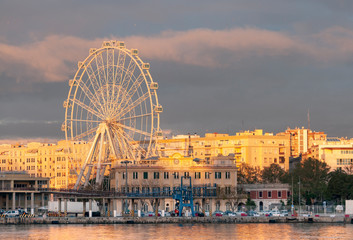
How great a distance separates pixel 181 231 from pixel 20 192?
48403mm

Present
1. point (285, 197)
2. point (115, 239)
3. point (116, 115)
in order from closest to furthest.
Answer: point (115, 239) → point (116, 115) → point (285, 197)

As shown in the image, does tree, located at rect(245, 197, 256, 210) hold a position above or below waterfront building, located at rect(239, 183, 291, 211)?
below

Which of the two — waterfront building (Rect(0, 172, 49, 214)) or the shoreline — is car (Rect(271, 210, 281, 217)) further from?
waterfront building (Rect(0, 172, 49, 214))

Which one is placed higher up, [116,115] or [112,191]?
[116,115]

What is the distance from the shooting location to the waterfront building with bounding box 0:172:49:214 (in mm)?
152500

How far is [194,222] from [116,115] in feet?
86.5

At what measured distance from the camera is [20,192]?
155 m

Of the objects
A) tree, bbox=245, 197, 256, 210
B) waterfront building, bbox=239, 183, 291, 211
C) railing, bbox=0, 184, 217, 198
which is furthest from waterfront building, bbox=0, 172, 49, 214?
waterfront building, bbox=239, 183, 291, 211

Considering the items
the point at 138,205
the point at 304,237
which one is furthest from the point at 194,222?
the point at 304,237

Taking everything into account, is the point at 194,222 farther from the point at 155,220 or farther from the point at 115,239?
the point at 115,239

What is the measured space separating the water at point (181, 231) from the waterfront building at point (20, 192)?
71.0 feet

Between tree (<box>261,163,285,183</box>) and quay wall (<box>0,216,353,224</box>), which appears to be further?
tree (<box>261,163,285,183</box>)

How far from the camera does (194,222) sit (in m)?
134

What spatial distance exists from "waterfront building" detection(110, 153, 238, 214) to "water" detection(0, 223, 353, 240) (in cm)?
2274
